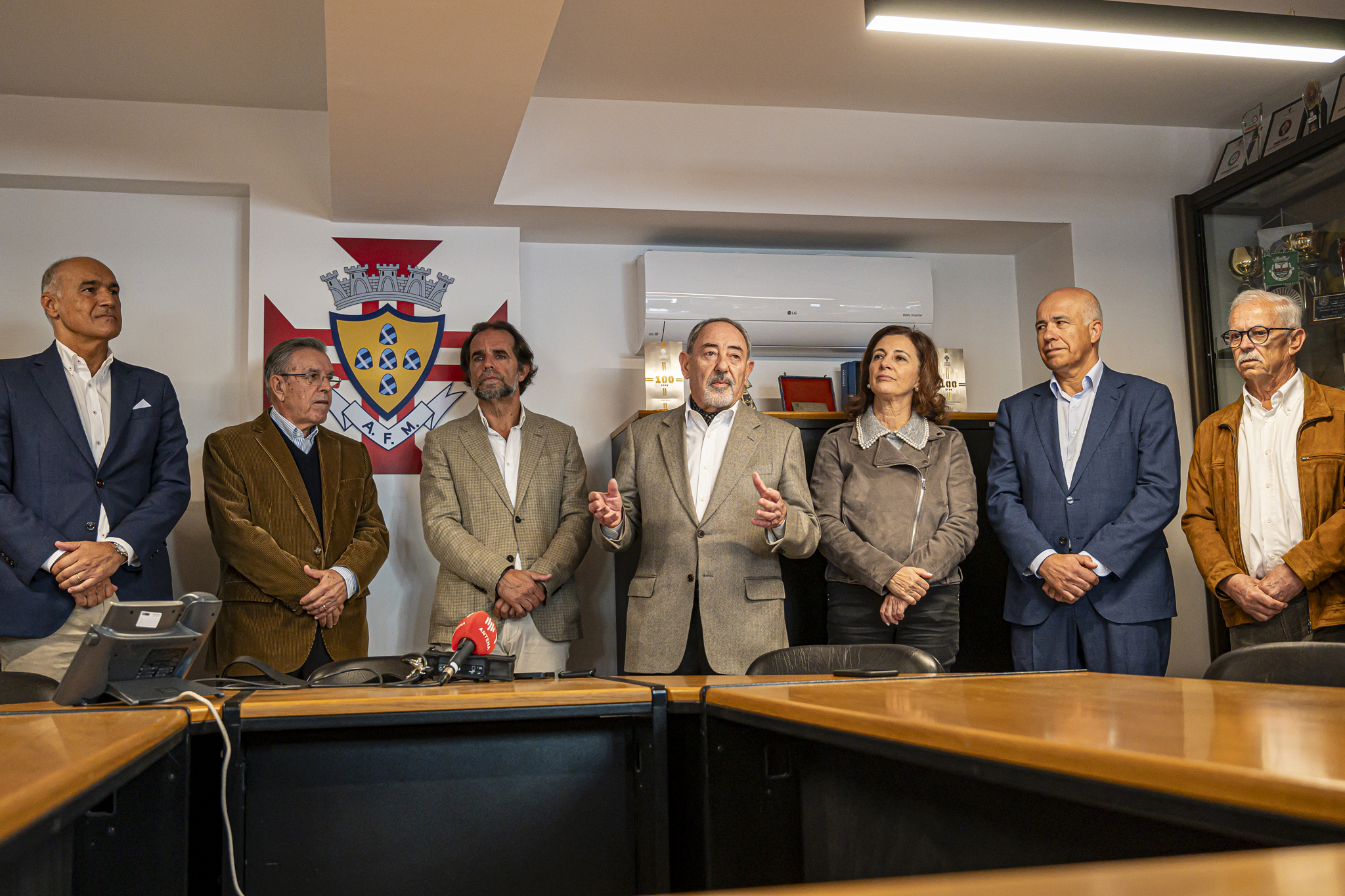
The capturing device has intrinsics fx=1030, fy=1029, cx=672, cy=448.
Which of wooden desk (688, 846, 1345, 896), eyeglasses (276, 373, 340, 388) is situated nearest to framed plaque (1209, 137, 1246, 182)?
eyeglasses (276, 373, 340, 388)

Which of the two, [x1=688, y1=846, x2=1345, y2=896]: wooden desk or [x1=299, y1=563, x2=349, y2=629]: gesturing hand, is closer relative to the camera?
[x1=688, y1=846, x2=1345, y2=896]: wooden desk

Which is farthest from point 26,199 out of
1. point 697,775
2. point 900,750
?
point 900,750

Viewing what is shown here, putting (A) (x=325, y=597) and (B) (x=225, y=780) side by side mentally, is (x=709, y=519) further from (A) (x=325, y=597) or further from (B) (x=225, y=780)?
(B) (x=225, y=780)

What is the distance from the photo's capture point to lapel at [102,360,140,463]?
3.38 m

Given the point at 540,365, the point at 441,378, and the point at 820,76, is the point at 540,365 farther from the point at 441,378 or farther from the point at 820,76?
the point at 820,76

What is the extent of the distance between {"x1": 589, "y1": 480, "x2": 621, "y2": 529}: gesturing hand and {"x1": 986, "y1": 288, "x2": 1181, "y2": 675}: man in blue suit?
51.5 inches

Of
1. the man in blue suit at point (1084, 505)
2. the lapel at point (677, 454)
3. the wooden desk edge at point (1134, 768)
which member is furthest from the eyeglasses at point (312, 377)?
the wooden desk edge at point (1134, 768)

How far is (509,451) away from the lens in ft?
12.8

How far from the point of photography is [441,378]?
434 centimetres

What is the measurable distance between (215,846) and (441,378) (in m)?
2.74

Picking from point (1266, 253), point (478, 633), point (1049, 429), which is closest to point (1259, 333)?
point (1049, 429)

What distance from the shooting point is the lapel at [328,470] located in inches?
142

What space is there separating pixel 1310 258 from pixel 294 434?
3999 millimetres

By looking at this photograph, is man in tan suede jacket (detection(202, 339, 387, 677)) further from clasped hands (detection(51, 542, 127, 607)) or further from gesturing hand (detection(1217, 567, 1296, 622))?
gesturing hand (detection(1217, 567, 1296, 622))
